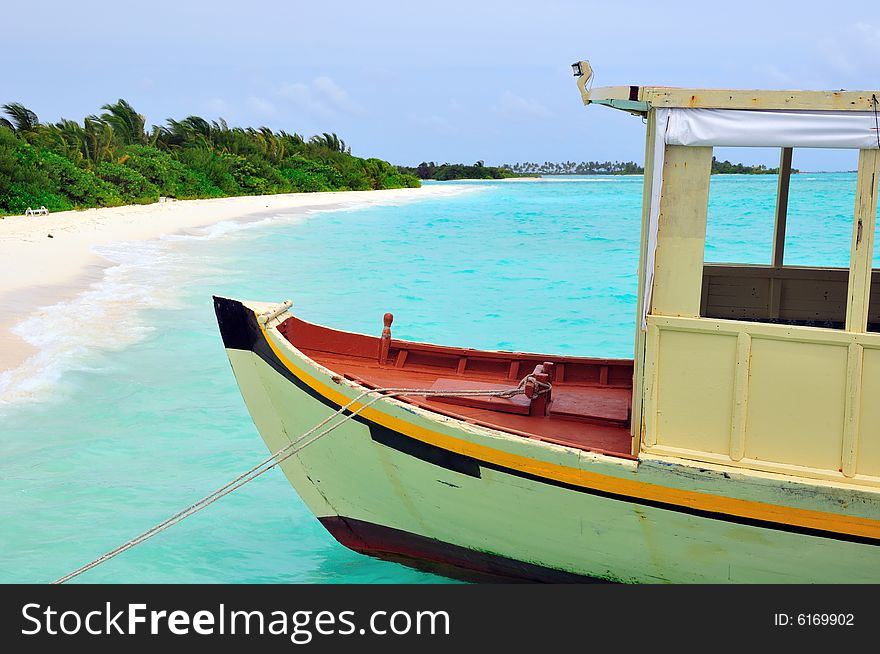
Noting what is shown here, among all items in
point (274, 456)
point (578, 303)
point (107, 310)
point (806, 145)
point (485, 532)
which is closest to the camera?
point (806, 145)

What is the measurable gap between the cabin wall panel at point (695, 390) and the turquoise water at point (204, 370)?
0.72 m

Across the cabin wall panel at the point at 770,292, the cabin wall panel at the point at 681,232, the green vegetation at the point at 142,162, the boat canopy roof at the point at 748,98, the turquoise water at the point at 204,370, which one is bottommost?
the turquoise water at the point at 204,370

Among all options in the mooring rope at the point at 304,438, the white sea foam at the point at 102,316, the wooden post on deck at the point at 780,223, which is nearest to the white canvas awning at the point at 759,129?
the mooring rope at the point at 304,438

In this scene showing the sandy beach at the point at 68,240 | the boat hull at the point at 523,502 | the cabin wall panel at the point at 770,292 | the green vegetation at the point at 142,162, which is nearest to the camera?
the boat hull at the point at 523,502

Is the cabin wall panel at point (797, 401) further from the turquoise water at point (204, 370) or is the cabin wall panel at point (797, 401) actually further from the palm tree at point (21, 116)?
the palm tree at point (21, 116)

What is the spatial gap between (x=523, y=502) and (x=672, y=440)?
83 cm

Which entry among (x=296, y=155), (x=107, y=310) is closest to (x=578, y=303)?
(x=107, y=310)

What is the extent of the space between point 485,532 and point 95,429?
564 cm

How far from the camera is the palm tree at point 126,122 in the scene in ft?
128

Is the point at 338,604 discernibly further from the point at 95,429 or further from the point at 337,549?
the point at 95,429

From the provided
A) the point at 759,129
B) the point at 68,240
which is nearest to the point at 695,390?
the point at 759,129

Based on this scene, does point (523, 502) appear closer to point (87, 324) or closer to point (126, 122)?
point (87, 324)

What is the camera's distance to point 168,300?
50.8 ft

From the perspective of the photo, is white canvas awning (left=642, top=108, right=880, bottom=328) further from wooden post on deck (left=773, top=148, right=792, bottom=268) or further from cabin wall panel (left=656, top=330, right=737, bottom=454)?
wooden post on deck (left=773, top=148, right=792, bottom=268)
